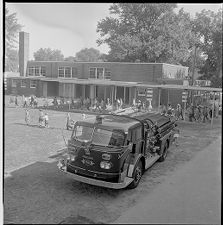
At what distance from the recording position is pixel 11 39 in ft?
12.1

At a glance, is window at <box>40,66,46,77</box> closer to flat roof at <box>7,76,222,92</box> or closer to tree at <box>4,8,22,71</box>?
flat roof at <box>7,76,222,92</box>

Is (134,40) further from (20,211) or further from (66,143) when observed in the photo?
(20,211)

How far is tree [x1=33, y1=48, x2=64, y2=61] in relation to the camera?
3.97 m

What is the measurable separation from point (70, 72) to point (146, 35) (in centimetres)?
139

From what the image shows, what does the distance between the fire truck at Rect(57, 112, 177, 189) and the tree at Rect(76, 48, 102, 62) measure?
933 millimetres

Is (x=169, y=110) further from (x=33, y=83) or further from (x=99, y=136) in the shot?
(x=33, y=83)

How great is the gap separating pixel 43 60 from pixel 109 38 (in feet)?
3.47

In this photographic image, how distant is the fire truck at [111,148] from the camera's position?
445cm

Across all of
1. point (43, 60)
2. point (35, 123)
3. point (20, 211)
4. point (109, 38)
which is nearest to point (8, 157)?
point (35, 123)

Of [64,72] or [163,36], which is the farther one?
[64,72]

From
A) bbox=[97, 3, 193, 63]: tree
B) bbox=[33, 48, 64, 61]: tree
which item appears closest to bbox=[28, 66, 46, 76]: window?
bbox=[33, 48, 64, 61]: tree

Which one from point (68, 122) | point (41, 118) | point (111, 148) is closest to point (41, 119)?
point (41, 118)

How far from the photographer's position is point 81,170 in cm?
466

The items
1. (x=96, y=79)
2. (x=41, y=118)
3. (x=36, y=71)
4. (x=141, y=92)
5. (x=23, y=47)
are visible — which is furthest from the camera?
(x=41, y=118)
